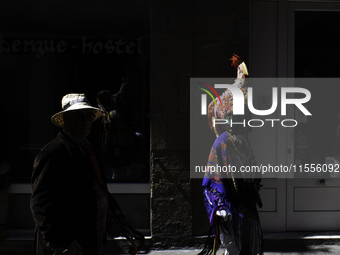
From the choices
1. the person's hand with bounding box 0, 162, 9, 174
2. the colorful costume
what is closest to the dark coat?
the colorful costume

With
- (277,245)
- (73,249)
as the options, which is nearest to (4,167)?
(73,249)

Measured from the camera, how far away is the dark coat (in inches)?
91.9

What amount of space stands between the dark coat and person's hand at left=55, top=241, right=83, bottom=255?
0.03 m

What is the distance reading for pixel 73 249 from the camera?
2.35 m

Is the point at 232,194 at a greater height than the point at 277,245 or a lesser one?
greater

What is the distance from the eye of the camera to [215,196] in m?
3.49

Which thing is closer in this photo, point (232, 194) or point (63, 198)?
point (63, 198)

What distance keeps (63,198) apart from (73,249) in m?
0.34

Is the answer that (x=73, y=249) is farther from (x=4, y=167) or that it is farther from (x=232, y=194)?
(x=4, y=167)

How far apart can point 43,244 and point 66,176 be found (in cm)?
48

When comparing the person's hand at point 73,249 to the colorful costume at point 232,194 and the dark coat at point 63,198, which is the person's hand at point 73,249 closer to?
the dark coat at point 63,198

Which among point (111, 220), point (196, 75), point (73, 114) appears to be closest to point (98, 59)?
point (196, 75)

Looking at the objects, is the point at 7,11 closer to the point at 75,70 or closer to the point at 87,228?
the point at 75,70

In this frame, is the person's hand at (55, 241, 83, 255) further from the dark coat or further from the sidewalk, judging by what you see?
the sidewalk
